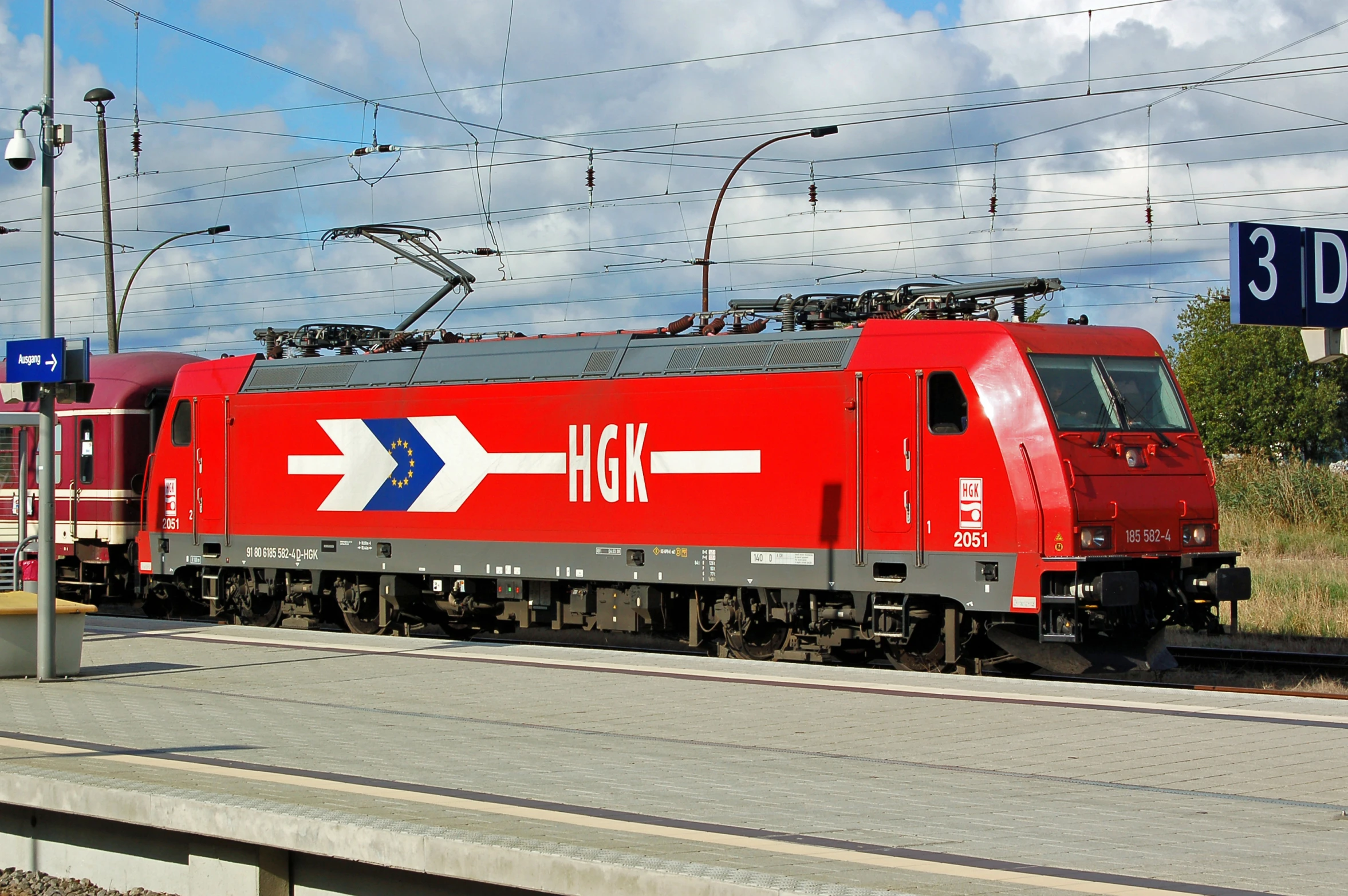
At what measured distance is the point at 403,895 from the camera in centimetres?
645

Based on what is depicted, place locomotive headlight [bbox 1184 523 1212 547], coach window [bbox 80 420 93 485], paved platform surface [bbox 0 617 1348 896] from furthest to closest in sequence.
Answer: coach window [bbox 80 420 93 485], locomotive headlight [bbox 1184 523 1212 547], paved platform surface [bbox 0 617 1348 896]

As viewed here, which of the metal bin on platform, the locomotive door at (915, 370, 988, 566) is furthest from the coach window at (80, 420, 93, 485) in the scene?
the locomotive door at (915, 370, 988, 566)

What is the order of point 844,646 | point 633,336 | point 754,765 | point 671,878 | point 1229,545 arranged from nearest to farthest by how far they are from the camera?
1. point 671,878
2. point 754,765
3. point 844,646
4. point 633,336
5. point 1229,545

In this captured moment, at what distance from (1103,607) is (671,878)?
8.48m

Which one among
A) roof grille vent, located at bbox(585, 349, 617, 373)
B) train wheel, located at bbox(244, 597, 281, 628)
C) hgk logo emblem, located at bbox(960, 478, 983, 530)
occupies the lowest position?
train wheel, located at bbox(244, 597, 281, 628)

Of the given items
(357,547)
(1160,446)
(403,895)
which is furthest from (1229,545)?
(403,895)

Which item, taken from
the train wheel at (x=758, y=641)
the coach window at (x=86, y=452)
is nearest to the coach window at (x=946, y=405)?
the train wheel at (x=758, y=641)

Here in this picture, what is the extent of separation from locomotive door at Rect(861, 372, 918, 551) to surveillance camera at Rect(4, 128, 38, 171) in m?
7.99

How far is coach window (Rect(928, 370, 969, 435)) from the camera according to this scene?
13.6 m

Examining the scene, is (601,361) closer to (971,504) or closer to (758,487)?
(758,487)

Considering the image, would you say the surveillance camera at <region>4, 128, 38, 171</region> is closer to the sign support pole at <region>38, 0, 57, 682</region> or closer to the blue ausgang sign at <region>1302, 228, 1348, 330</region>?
the sign support pole at <region>38, 0, 57, 682</region>

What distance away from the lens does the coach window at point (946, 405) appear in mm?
13578

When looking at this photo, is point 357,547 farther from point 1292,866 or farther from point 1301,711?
point 1292,866

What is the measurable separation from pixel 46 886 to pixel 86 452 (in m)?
15.7
